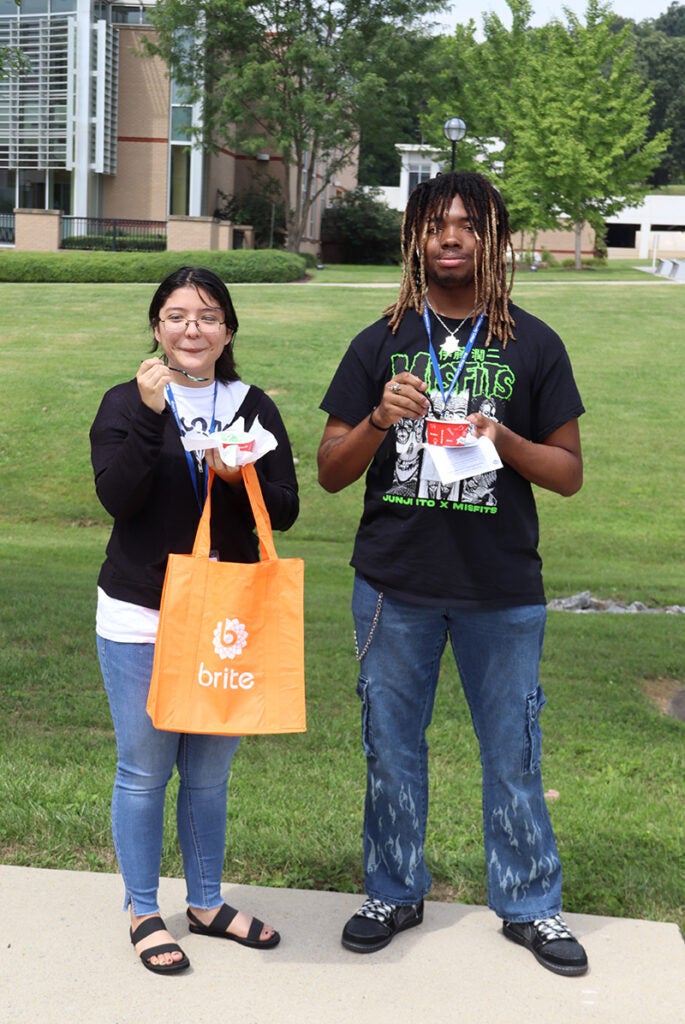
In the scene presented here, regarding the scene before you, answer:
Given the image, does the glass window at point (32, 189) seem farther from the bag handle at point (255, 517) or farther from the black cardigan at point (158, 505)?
the bag handle at point (255, 517)

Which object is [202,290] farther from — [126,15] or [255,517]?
[126,15]

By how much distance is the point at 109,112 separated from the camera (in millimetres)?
38906

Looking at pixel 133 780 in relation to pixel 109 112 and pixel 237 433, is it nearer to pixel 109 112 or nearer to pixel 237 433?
pixel 237 433

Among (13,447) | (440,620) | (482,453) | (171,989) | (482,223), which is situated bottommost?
Answer: (13,447)

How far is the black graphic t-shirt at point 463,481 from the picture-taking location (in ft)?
10.3

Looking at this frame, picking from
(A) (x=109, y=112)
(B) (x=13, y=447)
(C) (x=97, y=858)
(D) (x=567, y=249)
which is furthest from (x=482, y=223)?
(D) (x=567, y=249)

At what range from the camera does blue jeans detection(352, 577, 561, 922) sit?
322 centimetres

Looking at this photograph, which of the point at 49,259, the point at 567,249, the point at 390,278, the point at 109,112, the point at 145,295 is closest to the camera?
the point at 145,295

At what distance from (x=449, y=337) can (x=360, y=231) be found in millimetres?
46482

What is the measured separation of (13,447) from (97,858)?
41.1 feet

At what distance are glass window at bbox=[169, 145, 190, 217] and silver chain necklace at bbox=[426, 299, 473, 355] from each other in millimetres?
38066

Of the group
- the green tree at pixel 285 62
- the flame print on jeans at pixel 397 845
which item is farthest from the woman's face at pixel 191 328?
the green tree at pixel 285 62

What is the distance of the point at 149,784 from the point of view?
3168 millimetres

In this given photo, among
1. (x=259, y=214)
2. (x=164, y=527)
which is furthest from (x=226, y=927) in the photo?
(x=259, y=214)
